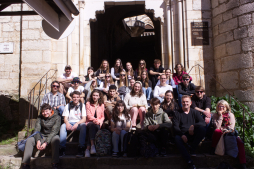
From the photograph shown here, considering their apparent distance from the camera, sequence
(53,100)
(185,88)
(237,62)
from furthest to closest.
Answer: (237,62) → (185,88) → (53,100)

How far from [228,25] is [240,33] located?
461 millimetres

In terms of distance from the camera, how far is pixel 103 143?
14.2 ft

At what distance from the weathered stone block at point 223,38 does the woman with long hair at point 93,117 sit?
13.1 feet

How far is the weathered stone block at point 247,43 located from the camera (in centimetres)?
607

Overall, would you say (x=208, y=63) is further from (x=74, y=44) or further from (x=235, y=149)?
(x=74, y=44)

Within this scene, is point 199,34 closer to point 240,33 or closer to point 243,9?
point 240,33

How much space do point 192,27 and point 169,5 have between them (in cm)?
105

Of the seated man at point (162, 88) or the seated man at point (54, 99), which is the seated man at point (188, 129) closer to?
the seated man at point (162, 88)

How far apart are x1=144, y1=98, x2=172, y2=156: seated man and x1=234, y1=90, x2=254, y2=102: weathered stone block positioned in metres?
2.68

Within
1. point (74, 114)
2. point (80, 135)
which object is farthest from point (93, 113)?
point (80, 135)

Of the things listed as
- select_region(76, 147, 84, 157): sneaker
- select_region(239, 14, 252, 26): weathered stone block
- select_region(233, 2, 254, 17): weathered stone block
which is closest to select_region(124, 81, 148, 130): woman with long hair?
select_region(76, 147, 84, 157): sneaker

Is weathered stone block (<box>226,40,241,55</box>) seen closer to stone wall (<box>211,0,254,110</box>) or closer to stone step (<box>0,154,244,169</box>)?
stone wall (<box>211,0,254,110</box>)

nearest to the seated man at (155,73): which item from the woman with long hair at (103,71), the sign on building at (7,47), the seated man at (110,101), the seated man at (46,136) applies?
the woman with long hair at (103,71)

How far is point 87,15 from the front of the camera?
24.8ft
